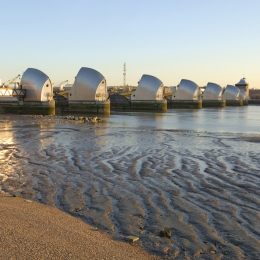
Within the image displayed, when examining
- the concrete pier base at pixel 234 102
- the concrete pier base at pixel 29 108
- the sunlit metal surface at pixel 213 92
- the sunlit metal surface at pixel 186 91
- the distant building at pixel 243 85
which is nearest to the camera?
the concrete pier base at pixel 29 108

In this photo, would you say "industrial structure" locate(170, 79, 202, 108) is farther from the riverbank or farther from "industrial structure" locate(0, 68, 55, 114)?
the riverbank

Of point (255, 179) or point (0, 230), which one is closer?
point (0, 230)

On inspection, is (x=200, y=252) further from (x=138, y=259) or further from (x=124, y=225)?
(x=124, y=225)

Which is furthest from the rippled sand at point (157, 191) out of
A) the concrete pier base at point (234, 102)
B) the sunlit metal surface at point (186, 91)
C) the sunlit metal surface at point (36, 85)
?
the concrete pier base at point (234, 102)

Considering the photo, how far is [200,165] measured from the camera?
11422 millimetres

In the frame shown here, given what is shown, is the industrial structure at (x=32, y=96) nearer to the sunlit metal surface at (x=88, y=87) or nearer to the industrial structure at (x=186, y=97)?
the sunlit metal surface at (x=88, y=87)

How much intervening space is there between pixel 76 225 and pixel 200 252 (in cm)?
175

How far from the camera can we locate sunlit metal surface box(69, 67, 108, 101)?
54.7m

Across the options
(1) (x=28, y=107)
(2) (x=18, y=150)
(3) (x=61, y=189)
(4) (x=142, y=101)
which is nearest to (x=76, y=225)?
(3) (x=61, y=189)

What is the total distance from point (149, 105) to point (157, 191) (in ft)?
206

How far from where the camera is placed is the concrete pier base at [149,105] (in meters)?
69.2

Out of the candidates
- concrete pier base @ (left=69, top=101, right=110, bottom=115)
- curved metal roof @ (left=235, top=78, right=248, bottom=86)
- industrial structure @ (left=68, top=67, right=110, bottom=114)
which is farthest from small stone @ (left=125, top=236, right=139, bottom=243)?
curved metal roof @ (left=235, top=78, right=248, bottom=86)

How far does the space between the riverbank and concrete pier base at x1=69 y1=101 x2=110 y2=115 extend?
46.9 m

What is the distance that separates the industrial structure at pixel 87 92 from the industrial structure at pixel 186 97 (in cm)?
3455
